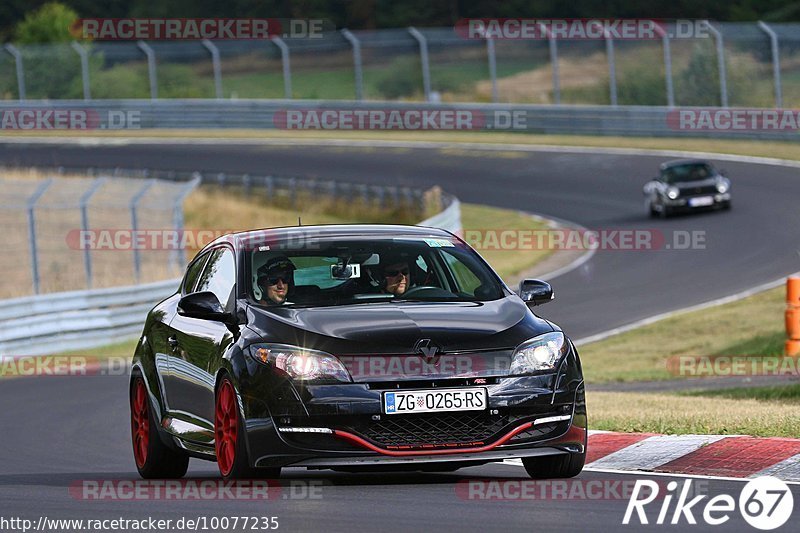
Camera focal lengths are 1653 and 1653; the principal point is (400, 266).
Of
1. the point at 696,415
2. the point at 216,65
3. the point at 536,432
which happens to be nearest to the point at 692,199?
the point at 216,65

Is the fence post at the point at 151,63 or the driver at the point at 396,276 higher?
the driver at the point at 396,276

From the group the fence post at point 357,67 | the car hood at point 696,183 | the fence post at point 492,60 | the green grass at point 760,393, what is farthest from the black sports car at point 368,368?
the fence post at point 357,67

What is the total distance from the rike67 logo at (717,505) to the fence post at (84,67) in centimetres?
4622

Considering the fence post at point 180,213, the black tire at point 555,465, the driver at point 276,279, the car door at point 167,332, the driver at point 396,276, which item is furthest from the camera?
the fence post at point 180,213

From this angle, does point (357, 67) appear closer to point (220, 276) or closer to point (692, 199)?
point (692, 199)

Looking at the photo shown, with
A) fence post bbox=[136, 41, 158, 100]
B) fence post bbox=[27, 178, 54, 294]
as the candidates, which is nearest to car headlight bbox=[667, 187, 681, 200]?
fence post bbox=[27, 178, 54, 294]

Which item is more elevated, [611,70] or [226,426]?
[226,426]

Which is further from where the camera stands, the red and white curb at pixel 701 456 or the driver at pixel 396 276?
the driver at pixel 396 276

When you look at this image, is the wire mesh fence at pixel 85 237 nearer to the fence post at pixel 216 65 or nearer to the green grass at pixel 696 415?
the green grass at pixel 696 415

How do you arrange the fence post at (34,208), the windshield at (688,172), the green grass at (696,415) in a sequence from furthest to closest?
the windshield at (688,172), the fence post at (34,208), the green grass at (696,415)

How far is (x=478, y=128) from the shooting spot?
165 ft

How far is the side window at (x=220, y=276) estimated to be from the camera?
9273 millimetres

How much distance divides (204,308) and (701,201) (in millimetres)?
27432

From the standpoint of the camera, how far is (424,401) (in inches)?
317
